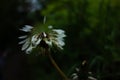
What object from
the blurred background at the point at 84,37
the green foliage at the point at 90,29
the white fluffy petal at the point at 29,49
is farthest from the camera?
the green foliage at the point at 90,29

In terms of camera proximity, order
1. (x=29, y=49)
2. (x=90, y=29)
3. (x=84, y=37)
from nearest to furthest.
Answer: (x=29, y=49)
(x=90, y=29)
(x=84, y=37)

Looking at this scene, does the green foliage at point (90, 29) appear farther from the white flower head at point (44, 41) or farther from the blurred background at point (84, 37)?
the white flower head at point (44, 41)

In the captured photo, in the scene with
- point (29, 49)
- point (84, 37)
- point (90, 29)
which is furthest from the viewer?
point (84, 37)

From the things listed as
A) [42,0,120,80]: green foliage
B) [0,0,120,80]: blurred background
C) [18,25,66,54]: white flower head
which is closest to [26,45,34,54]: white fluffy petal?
[18,25,66,54]: white flower head

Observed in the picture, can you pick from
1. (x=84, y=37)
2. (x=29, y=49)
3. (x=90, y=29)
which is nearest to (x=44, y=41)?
(x=29, y=49)

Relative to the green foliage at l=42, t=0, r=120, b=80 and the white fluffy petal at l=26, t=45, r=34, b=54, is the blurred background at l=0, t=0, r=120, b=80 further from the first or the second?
the white fluffy petal at l=26, t=45, r=34, b=54

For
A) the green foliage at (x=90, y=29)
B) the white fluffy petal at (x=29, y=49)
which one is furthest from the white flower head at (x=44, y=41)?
the green foliage at (x=90, y=29)

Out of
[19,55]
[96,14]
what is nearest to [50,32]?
[96,14]

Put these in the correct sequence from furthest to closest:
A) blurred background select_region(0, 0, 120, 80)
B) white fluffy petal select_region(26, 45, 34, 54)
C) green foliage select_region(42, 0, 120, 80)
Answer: green foliage select_region(42, 0, 120, 80)
blurred background select_region(0, 0, 120, 80)
white fluffy petal select_region(26, 45, 34, 54)

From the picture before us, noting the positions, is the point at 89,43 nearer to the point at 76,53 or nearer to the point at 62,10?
the point at 76,53

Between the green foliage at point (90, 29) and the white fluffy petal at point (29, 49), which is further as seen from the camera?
the green foliage at point (90, 29)

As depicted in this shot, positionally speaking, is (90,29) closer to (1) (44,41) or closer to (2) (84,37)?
(2) (84,37)
